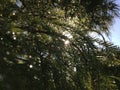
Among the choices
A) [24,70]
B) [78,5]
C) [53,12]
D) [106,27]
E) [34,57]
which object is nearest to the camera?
[24,70]

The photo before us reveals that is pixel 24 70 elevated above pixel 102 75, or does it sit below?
above

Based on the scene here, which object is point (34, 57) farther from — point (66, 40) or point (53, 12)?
point (53, 12)

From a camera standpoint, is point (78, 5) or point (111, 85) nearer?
point (111, 85)

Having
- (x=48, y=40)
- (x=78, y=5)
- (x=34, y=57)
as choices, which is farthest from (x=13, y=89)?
(x=78, y=5)

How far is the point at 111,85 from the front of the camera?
198 centimetres

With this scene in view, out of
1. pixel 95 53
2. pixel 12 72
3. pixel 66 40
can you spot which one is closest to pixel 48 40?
pixel 66 40

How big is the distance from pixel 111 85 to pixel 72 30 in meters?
0.38

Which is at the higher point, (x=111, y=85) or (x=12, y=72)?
(x=12, y=72)

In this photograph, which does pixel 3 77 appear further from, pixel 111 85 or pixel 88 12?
pixel 88 12

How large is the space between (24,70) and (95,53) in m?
0.60

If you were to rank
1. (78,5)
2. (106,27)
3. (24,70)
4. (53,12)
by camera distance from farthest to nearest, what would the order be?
(106,27) → (78,5) → (53,12) → (24,70)

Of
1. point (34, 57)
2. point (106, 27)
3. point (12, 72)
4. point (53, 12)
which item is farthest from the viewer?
point (106, 27)

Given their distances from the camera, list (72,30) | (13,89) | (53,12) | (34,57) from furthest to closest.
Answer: (53,12) < (72,30) < (34,57) < (13,89)

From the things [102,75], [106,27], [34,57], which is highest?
[34,57]
